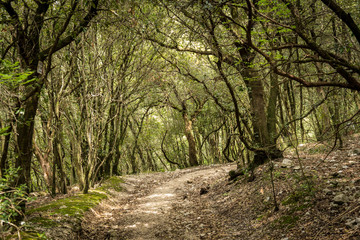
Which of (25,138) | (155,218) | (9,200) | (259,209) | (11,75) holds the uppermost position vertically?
(11,75)

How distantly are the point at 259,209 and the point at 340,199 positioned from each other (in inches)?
80.7

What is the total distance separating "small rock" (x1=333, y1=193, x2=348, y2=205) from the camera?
4.35 m

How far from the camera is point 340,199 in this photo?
14.4 ft

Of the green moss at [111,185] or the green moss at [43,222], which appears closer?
the green moss at [43,222]

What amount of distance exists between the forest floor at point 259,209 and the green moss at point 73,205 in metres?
0.24

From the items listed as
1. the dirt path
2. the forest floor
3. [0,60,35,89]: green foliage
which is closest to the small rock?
the forest floor

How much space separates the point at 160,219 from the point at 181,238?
55.6 inches

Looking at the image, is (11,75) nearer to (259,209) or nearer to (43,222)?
(43,222)

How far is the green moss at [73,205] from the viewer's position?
6.76 m

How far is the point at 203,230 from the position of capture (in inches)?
241

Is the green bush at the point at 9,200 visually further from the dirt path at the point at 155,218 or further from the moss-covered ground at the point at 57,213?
the dirt path at the point at 155,218

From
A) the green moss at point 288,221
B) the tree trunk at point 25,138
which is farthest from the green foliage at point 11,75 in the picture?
the green moss at point 288,221

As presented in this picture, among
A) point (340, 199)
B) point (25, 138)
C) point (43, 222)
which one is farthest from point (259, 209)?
point (25, 138)

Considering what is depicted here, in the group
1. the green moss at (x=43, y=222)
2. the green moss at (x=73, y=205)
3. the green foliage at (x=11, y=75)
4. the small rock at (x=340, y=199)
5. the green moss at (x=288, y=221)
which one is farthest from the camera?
the green moss at (x=73, y=205)
